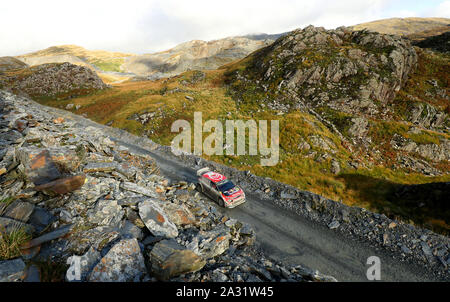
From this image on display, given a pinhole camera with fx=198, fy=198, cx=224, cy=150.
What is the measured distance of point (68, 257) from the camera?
6277 millimetres

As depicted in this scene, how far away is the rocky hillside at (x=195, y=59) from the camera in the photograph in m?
157

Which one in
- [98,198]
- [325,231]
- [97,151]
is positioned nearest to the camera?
[98,198]

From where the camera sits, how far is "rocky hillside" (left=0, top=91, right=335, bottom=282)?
604 centimetres

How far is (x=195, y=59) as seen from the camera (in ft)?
542

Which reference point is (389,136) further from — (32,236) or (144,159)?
(32,236)

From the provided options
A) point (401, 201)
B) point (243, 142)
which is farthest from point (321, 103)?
point (401, 201)

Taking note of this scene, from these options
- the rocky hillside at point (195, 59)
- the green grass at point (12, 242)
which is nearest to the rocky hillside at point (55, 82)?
the green grass at point (12, 242)

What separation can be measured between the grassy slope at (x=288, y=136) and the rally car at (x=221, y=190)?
26.4ft

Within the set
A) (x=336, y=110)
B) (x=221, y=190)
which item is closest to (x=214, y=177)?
Result: (x=221, y=190)

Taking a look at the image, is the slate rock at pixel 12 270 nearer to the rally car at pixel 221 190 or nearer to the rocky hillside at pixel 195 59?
the rally car at pixel 221 190

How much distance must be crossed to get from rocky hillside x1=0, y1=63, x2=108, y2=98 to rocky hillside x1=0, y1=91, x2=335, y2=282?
58651 mm

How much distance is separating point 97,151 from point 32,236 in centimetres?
966
